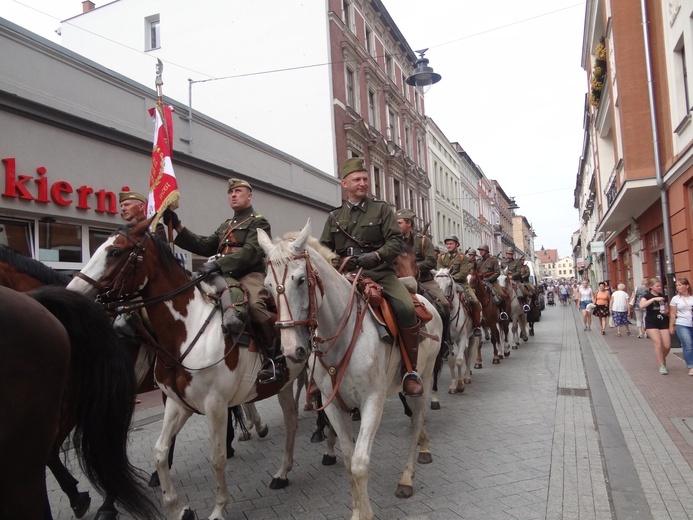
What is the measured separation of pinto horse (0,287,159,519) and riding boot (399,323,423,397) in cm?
225

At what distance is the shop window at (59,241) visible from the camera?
→ 30.8 ft

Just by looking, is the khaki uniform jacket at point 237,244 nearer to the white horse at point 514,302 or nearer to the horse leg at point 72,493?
the horse leg at point 72,493

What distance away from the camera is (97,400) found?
2637 millimetres

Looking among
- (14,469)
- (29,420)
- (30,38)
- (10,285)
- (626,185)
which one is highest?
(30,38)

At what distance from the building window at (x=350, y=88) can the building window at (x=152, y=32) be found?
340 inches

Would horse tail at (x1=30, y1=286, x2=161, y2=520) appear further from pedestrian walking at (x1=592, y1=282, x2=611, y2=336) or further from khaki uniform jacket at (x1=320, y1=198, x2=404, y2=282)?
pedestrian walking at (x1=592, y1=282, x2=611, y2=336)

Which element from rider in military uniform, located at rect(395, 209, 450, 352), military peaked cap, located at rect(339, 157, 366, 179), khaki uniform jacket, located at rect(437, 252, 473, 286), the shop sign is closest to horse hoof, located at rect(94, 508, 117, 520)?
military peaked cap, located at rect(339, 157, 366, 179)

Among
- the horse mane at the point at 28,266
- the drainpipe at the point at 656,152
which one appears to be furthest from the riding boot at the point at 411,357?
the drainpipe at the point at 656,152

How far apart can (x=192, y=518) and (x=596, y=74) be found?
2227 cm

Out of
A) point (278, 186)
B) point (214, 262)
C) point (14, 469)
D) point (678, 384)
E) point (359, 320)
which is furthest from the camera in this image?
point (278, 186)

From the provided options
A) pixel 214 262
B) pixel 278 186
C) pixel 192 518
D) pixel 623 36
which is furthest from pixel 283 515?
pixel 623 36

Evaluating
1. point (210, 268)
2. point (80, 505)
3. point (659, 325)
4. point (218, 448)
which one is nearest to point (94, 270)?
point (210, 268)

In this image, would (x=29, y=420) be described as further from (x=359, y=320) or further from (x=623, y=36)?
(x=623, y=36)

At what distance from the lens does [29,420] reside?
2068 millimetres
